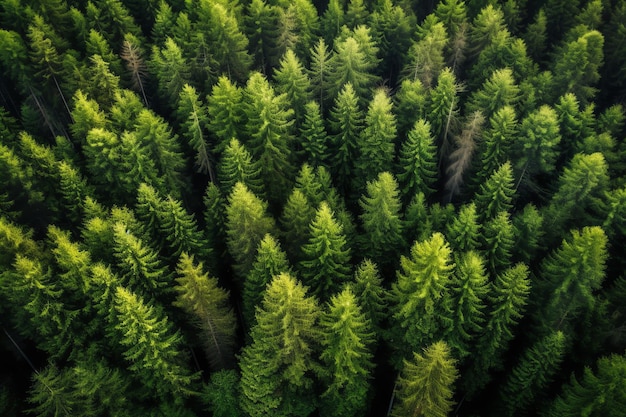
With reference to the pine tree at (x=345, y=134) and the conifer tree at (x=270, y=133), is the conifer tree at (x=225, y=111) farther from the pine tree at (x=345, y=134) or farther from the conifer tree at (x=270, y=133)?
the pine tree at (x=345, y=134)

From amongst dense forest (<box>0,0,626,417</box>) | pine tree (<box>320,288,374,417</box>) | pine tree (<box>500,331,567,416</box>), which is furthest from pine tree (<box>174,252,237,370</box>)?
pine tree (<box>500,331,567,416</box>)

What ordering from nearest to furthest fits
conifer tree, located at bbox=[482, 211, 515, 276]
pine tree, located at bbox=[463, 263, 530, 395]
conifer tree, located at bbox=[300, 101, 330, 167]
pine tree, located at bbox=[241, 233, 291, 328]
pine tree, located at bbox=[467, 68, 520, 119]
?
pine tree, located at bbox=[463, 263, 530, 395]
pine tree, located at bbox=[241, 233, 291, 328]
conifer tree, located at bbox=[482, 211, 515, 276]
conifer tree, located at bbox=[300, 101, 330, 167]
pine tree, located at bbox=[467, 68, 520, 119]

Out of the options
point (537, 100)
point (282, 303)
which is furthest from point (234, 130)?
point (537, 100)

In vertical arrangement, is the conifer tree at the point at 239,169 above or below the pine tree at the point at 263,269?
above

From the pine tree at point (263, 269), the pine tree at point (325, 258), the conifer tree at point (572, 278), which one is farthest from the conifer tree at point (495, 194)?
the pine tree at point (263, 269)

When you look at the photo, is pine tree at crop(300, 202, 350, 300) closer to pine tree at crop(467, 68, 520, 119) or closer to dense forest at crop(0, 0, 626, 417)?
dense forest at crop(0, 0, 626, 417)

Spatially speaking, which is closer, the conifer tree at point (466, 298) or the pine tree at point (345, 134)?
the conifer tree at point (466, 298)

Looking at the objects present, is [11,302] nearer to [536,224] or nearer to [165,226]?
[165,226]
